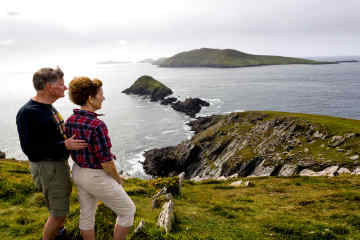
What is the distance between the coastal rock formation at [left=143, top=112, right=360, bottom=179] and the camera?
28250 millimetres

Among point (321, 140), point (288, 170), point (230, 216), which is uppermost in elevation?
point (230, 216)

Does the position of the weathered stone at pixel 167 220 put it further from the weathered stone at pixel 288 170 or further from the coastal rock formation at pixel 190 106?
the coastal rock formation at pixel 190 106

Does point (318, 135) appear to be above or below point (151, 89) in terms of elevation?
below

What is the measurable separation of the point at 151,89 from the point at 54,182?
157 metres

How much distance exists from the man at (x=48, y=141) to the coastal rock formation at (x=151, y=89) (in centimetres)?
13792

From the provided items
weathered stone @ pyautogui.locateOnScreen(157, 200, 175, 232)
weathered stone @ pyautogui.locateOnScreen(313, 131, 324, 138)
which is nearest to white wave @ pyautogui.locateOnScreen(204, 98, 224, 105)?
weathered stone @ pyautogui.locateOnScreen(313, 131, 324, 138)

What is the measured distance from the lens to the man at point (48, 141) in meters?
5.11

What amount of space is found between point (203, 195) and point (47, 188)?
1110cm

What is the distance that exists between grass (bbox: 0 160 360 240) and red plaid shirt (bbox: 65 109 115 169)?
2.85 meters

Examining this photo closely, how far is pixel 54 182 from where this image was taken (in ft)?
17.8

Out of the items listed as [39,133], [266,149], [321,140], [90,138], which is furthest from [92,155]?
[266,149]

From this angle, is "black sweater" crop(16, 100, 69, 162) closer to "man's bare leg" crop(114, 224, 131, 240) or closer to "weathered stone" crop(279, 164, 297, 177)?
"man's bare leg" crop(114, 224, 131, 240)

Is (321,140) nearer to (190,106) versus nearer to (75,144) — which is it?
(75,144)

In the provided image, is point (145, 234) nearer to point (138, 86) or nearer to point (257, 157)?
point (257, 157)
